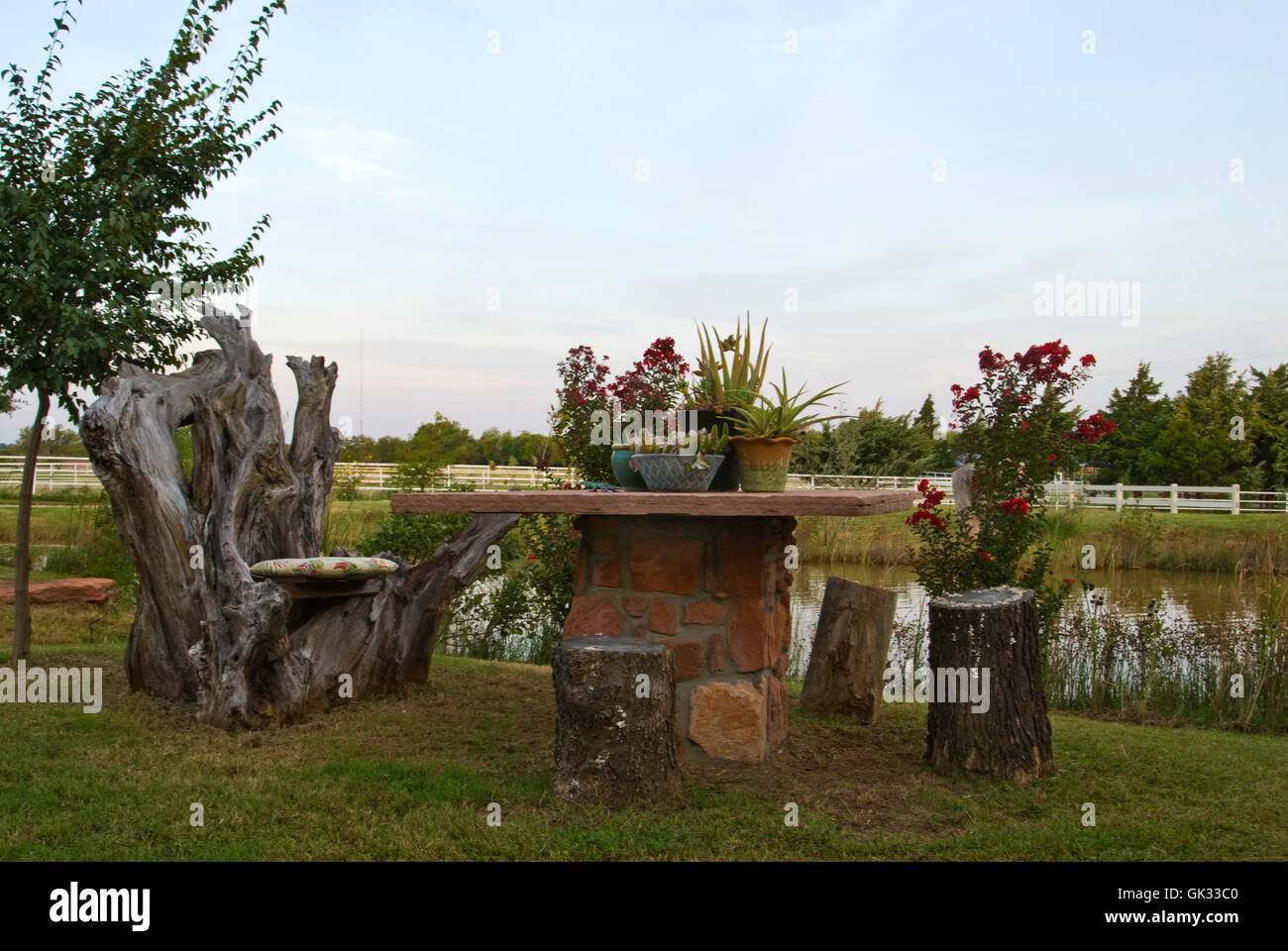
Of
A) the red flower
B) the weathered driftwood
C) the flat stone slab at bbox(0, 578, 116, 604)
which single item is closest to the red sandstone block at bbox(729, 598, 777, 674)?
the weathered driftwood

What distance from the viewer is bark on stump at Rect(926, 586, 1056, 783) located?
431 centimetres

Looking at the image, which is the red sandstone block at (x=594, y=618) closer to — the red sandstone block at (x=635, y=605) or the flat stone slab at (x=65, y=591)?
the red sandstone block at (x=635, y=605)

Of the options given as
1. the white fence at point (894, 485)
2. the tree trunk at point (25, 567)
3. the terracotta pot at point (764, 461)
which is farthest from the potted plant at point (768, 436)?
the white fence at point (894, 485)

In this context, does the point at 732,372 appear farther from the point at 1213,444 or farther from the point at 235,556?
the point at 1213,444

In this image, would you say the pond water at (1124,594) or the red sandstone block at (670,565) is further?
the pond water at (1124,594)

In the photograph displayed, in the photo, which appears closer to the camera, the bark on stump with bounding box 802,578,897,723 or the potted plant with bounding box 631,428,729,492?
the potted plant with bounding box 631,428,729,492

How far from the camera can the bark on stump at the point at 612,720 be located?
390 cm

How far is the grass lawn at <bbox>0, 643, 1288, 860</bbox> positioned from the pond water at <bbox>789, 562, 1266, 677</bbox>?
8.78 feet

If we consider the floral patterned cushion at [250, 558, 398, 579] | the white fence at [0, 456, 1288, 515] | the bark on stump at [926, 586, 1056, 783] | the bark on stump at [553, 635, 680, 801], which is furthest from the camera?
the white fence at [0, 456, 1288, 515]

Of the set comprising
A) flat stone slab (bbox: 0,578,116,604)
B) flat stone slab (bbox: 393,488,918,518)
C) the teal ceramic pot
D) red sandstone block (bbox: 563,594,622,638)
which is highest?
the teal ceramic pot

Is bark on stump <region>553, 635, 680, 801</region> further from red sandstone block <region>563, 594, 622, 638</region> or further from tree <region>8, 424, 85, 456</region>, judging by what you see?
tree <region>8, 424, 85, 456</region>

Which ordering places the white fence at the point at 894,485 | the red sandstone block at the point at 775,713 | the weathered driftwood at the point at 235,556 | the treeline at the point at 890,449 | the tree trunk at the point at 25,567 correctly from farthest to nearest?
the treeline at the point at 890,449 < the white fence at the point at 894,485 < the tree trunk at the point at 25,567 < the weathered driftwood at the point at 235,556 < the red sandstone block at the point at 775,713

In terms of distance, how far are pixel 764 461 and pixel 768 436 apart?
0.42 feet
